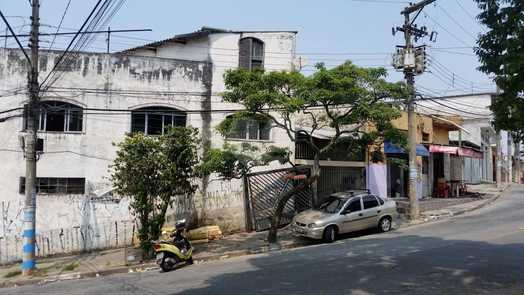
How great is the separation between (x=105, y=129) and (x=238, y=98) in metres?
5.91

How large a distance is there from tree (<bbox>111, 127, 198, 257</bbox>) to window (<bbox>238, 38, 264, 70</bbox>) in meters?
5.77

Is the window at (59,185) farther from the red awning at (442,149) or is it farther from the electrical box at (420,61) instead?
the red awning at (442,149)

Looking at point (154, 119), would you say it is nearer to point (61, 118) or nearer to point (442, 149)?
point (61, 118)

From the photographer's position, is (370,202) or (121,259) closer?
(121,259)

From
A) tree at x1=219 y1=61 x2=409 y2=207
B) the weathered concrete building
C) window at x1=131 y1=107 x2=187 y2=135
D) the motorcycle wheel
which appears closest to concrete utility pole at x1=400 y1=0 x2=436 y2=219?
tree at x1=219 y1=61 x2=409 y2=207

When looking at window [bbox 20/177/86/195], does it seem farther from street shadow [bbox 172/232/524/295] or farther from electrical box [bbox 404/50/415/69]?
electrical box [bbox 404/50/415/69]

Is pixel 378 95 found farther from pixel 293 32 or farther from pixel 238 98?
pixel 293 32

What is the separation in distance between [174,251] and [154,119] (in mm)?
7300

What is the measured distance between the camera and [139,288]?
9.98 m

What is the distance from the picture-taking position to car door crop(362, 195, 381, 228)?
1677 cm

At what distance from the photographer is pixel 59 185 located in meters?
17.2

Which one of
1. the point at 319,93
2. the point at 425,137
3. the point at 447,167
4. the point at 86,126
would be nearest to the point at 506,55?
the point at 319,93

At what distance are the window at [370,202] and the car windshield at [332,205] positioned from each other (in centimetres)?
94

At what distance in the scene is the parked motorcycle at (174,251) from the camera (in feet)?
41.7
